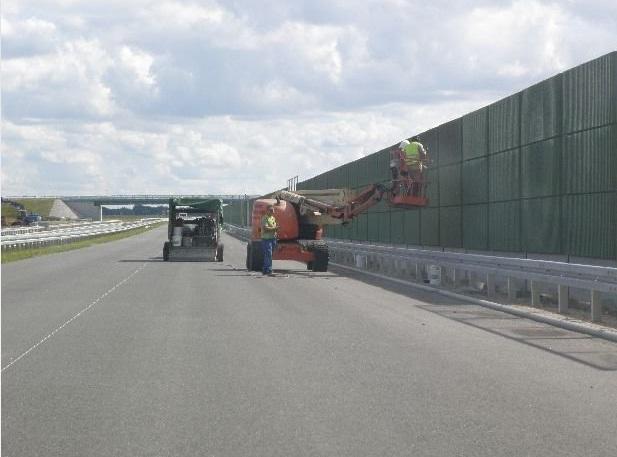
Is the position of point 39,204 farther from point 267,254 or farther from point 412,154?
point 412,154

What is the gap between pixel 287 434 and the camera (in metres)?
7.44

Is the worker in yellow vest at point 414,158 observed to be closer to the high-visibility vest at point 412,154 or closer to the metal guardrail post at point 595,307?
the high-visibility vest at point 412,154

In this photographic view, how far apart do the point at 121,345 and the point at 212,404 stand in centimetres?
433

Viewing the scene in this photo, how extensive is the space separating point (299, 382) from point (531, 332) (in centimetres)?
545

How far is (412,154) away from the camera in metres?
28.8

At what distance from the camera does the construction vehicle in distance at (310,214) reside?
30469 millimetres

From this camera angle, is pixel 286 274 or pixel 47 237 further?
pixel 47 237

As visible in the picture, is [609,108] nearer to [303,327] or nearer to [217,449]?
[303,327]

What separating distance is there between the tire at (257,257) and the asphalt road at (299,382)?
11.7 metres

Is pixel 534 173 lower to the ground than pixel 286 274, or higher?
higher

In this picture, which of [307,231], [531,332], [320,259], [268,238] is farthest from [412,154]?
[531,332]

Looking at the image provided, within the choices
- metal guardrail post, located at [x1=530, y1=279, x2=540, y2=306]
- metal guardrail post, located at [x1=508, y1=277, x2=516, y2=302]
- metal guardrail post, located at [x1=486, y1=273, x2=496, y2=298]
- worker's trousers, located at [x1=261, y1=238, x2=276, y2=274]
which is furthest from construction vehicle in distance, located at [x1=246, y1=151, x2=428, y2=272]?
metal guardrail post, located at [x1=530, y1=279, x2=540, y2=306]

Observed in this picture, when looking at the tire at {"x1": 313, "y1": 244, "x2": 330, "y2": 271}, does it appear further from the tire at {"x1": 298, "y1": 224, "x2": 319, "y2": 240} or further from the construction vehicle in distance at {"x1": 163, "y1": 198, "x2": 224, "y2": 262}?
the construction vehicle in distance at {"x1": 163, "y1": 198, "x2": 224, "y2": 262}

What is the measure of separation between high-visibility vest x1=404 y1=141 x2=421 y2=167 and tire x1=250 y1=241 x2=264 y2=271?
206 inches
